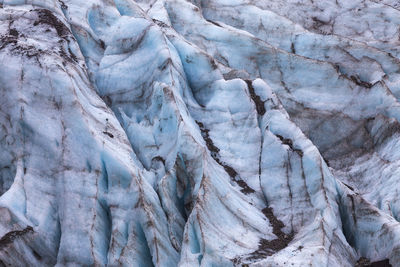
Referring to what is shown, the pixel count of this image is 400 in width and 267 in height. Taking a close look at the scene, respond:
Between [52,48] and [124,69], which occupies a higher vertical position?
[52,48]

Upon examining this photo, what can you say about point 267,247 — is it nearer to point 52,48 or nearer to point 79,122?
point 79,122

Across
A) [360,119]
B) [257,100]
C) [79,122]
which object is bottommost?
[360,119]

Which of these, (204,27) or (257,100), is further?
(204,27)

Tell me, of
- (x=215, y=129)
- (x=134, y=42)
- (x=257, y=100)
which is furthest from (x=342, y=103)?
(x=134, y=42)

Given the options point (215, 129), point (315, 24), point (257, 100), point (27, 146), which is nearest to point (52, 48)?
point (27, 146)

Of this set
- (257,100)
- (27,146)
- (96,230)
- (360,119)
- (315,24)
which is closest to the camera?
(96,230)

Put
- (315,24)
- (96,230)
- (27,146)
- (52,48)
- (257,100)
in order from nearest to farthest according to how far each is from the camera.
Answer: (96,230)
(27,146)
(52,48)
(257,100)
(315,24)
